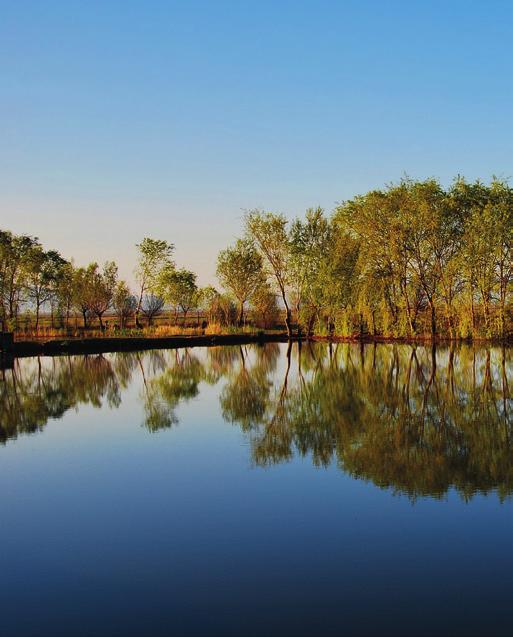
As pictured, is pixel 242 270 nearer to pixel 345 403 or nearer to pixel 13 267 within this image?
pixel 13 267

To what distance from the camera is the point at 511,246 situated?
1455 inches

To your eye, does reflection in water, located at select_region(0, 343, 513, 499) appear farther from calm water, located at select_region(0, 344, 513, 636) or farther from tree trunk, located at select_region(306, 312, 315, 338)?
tree trunk, located at select_region(306, 312, 315, 338)

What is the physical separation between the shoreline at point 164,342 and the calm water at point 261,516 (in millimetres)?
17818

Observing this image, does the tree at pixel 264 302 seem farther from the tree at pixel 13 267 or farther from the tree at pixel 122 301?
the tree at pixel 13 267

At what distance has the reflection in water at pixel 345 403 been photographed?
9.66 meters

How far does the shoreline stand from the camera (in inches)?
1329

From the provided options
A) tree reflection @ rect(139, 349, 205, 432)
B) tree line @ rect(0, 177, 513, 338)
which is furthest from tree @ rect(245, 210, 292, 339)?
tree reflection @ rect(139, 349, 205, 432)

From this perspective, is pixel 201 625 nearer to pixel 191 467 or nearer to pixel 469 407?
pixel 191 467

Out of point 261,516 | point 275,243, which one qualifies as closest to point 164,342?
point 275,243

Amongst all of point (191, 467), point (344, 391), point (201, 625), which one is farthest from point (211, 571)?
point (344, 391)

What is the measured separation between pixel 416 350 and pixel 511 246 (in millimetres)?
10343

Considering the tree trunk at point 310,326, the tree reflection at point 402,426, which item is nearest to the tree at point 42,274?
the tree trunk at point 310,326

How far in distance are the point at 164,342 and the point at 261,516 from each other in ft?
107

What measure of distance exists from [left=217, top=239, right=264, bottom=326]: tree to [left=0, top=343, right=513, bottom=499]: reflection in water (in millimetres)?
24215
